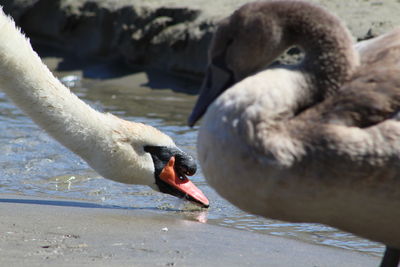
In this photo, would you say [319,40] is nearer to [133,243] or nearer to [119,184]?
[133,243]

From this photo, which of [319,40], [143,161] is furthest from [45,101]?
[319,40]

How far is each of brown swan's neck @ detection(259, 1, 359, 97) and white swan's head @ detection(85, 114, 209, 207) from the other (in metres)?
2.70

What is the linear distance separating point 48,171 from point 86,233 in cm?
222

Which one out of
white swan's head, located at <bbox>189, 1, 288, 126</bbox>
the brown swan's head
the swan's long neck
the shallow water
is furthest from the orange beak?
the brown swan's head

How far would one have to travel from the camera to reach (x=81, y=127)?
6414 millimetres

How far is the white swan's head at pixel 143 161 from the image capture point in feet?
21.1

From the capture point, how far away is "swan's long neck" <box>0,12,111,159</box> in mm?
6398

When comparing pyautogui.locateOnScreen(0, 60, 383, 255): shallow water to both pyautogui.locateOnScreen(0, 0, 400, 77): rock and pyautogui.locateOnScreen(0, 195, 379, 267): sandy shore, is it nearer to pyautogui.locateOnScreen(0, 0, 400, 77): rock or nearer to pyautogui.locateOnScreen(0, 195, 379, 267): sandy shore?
pyautogui.locateOnScreen(0, 195, 379, 267): sandy shore

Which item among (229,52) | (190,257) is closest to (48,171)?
(190,257)

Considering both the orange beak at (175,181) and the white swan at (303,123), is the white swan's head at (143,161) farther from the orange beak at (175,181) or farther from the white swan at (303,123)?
the white swan at (303,123)

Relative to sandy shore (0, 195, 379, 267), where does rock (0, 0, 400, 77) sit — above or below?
below

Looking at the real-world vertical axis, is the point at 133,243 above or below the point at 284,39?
below

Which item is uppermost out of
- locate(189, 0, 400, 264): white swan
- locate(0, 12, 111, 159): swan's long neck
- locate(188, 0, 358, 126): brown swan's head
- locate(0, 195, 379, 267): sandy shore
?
locate(188, 0, 358, 126): brown swan's head

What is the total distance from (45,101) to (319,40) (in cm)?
305
